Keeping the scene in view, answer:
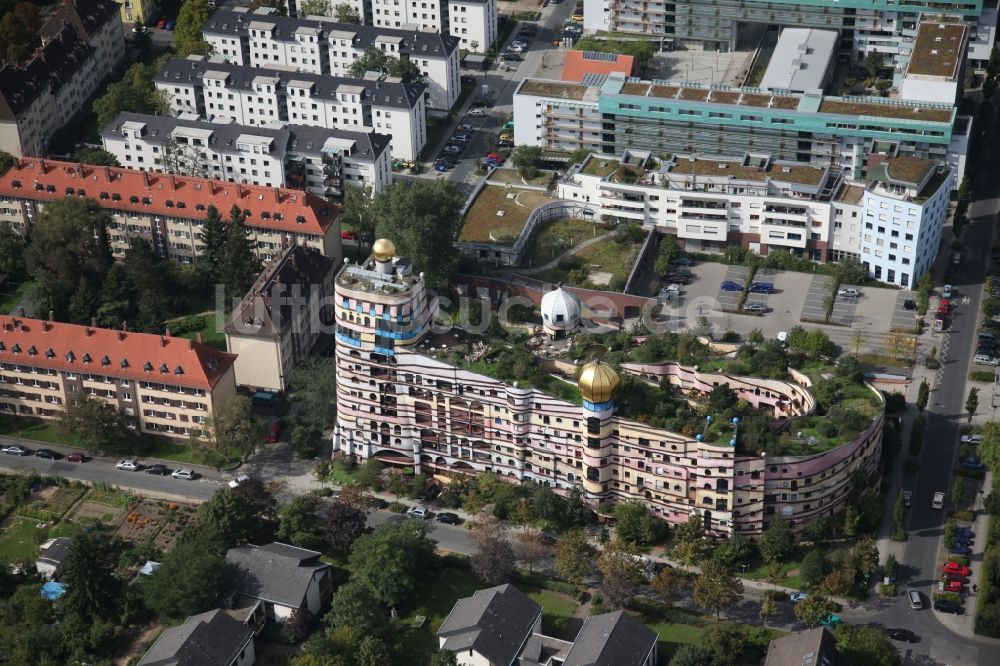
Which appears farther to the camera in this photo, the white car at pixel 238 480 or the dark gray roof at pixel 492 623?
the white car at pixel 238 480

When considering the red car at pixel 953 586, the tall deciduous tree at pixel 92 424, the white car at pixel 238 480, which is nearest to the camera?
the red car at pixel 953 586

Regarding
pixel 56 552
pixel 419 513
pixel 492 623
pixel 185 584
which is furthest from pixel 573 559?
pixel 56 552

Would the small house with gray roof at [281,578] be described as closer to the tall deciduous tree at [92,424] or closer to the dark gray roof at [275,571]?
the dark gray roof at [275,571]

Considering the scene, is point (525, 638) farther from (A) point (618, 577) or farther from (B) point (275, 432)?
(B) point (275, 432)

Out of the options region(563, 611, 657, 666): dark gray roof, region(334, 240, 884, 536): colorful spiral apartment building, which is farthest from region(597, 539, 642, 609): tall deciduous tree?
region(334, 240, 884, 536): colorful spiral apartment building

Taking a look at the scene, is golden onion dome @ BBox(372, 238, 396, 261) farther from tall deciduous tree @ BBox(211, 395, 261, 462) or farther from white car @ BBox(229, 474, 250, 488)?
white car @ BBox(229, 474, 250, 488)

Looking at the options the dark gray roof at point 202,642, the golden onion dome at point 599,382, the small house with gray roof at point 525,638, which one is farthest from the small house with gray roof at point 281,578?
the golden onion dome at point 599,382

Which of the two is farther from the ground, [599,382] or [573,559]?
[599,382]
